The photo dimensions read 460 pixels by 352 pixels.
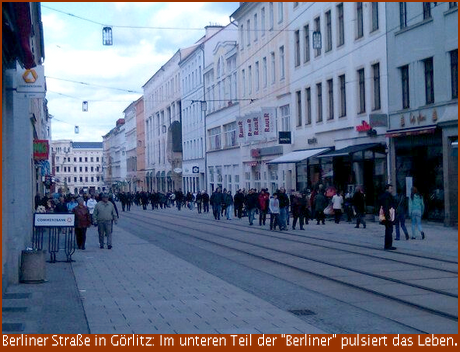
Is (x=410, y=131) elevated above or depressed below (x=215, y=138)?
below

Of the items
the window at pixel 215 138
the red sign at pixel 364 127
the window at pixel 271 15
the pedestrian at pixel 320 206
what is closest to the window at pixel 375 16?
the red sign at pixel 364 127

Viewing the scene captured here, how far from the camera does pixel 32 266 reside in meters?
16.3

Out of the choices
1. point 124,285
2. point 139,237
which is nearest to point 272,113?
point 139,237

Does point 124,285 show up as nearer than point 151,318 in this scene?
No

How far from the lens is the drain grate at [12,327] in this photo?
10.8m

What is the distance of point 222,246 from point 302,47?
80.2 feet

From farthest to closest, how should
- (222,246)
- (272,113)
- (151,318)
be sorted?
(272,113) → (222,246) → (151,318)

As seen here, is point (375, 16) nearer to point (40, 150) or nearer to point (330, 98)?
A: point (330, 98)

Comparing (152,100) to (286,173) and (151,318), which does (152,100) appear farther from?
(151,318)

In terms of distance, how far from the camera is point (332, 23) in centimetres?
4316

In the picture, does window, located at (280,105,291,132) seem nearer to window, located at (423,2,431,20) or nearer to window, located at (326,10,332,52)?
window, located at (326,10,332,52)

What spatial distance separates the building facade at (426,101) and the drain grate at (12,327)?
21.6m

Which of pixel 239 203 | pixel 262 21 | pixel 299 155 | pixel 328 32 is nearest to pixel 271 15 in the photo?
pixel 262 21
